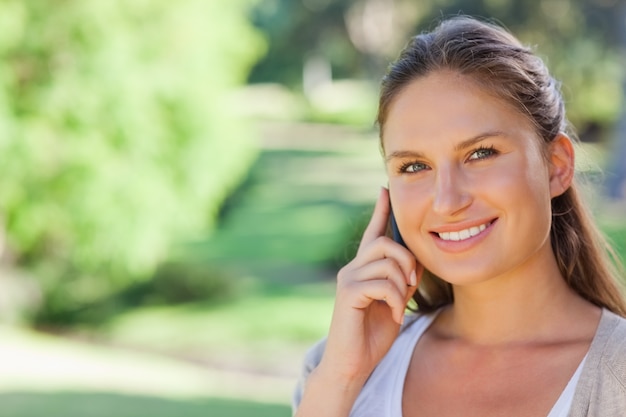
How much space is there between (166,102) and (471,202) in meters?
9.33

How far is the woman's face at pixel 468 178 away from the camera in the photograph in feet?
5.78

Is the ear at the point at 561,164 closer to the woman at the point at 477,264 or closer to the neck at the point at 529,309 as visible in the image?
the woman at the point at 477,264

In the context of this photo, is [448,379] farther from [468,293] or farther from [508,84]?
[508,84]

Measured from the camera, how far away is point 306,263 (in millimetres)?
17203

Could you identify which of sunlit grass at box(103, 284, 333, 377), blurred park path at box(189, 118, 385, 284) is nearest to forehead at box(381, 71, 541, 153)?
blurred park path at box(189, 118, 385, 284)

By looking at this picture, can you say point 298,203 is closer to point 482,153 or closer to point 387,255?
point 387,255

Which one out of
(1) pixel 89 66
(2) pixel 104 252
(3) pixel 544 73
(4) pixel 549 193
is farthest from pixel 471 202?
(2) pixel 104 252

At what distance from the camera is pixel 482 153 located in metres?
1.77

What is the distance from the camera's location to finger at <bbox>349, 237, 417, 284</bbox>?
195cm

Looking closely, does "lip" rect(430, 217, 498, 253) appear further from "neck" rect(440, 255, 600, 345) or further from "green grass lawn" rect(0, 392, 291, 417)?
"green grass lawn" rect(0, 392, 291, 417)

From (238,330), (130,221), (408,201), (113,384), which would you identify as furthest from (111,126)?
(408,201)

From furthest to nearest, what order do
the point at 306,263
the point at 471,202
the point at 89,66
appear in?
the point at 306,263 → the point at 89,66 → the point at 471,202

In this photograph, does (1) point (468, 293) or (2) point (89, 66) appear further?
(2) point (89, 66)

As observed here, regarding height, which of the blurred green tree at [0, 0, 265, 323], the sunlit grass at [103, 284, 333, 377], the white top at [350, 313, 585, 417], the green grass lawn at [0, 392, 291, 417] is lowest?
the white top at [350, 313, 585, 417]
